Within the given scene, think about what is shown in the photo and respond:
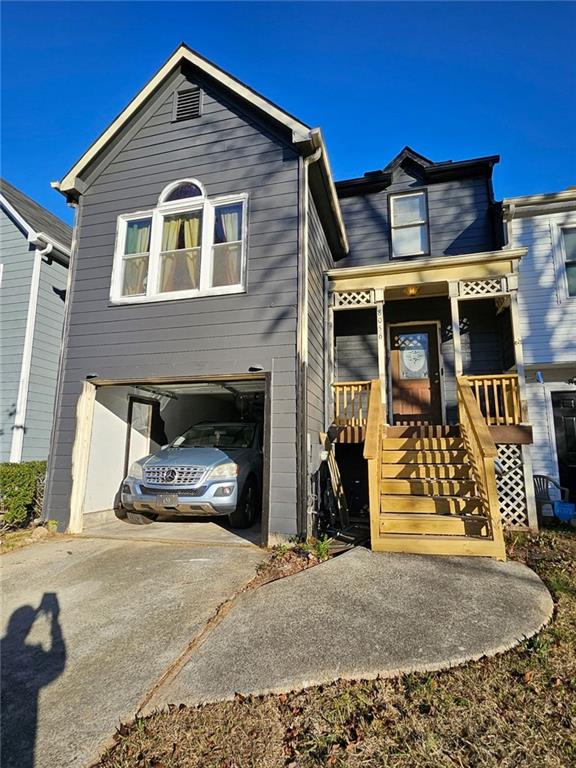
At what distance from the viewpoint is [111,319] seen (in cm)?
655

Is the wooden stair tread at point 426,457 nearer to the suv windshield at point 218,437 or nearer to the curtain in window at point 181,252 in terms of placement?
the suv windshield at point 218,437

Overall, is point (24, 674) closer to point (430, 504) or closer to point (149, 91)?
point (430, 504)

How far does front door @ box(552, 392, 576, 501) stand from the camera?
821 centimetres

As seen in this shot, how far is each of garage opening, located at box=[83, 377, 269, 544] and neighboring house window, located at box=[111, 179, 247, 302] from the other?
1.59 meters

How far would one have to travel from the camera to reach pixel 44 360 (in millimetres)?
9422

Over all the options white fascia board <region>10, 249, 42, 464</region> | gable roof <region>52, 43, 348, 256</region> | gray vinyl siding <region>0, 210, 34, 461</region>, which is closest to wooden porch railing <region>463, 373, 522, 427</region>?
gable roof <region>52, 43, 348, 256</region>

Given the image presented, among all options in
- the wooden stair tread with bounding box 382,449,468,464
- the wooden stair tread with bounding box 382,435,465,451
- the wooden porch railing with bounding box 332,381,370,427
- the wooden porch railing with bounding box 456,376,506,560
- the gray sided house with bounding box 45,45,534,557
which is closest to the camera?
the wooden porch railing with bounding box 456,376,506,560

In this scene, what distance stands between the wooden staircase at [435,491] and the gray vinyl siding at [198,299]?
3.69 feet

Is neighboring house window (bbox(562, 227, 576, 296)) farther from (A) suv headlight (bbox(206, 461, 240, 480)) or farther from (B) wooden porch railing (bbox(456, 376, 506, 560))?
(A) suv headlight (bbox(206, 461, 240, 480))

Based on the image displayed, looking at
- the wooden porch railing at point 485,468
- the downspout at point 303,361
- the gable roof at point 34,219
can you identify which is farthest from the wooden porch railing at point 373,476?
the gable roof at point 34,219

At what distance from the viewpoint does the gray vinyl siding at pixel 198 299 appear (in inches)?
220

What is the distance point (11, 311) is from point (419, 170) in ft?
34.0

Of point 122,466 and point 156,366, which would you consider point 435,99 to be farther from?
point 122,466

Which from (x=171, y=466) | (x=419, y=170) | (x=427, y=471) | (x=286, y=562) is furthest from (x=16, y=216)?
(x=427, y=471)
